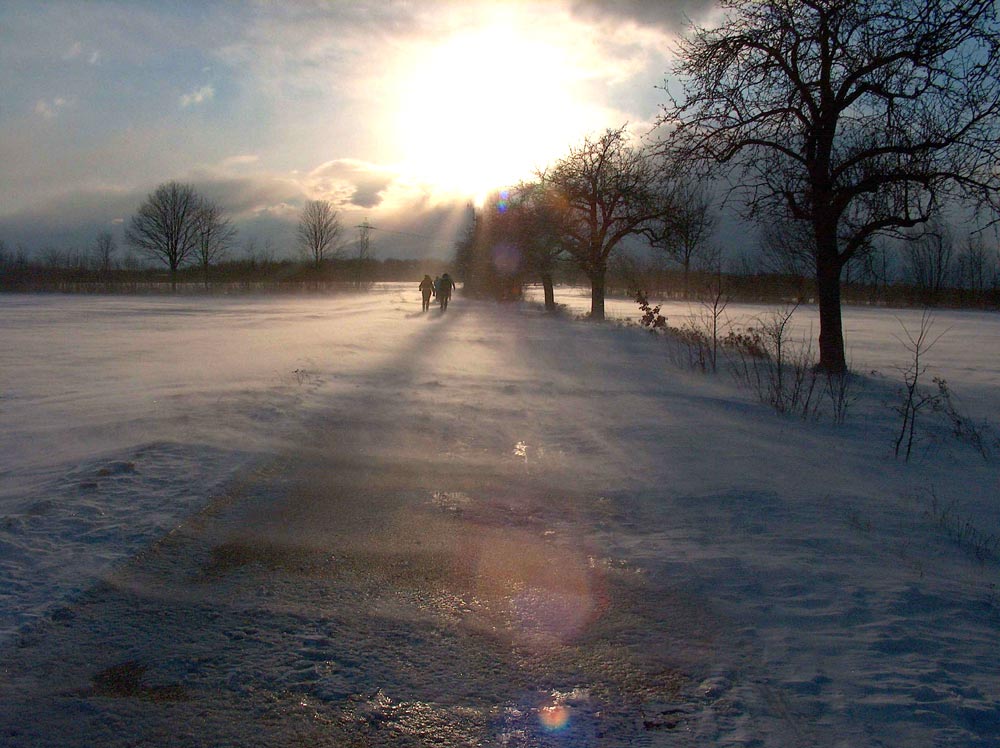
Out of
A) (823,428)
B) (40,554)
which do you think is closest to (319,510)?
(40,554)

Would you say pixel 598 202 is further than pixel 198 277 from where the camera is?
No

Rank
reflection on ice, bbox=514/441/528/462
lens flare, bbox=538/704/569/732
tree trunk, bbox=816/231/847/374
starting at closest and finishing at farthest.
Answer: lens flare, bbox=538/704/569/732, reflection on ice, bbox=514/441/528/462, tree trunk, bbox=816/231/847/374

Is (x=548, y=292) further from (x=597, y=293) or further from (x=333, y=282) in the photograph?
(x=333, y=282)

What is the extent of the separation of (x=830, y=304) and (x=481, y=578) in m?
11.9

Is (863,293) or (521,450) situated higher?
(863,293)

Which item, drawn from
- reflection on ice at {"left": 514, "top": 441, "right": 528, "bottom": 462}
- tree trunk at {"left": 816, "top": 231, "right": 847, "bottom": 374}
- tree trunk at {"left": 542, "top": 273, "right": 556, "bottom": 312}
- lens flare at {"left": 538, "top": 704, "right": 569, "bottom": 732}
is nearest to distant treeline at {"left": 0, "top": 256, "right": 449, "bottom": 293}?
tree trunk at {"left": 542, "top": 273, "right": 556, "bottom": 312}

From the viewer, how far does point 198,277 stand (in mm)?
74188

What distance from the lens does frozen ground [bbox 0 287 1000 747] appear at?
261 cm

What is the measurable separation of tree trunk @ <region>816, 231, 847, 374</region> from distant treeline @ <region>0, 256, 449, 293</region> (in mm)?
46247

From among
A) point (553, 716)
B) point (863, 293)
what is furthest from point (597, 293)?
point (863, 293)

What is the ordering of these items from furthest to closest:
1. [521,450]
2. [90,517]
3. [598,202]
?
[598,202]
[521,450]
[90,517]

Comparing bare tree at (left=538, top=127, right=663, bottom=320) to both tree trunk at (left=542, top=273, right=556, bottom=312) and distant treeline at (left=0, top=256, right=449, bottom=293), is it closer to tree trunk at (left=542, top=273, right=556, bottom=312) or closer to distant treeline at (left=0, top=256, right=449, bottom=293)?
tree trunk at (left=542, top=273, right=556, bottom=312)

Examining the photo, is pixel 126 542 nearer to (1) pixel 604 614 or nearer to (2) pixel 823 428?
(1) pixel 604 614

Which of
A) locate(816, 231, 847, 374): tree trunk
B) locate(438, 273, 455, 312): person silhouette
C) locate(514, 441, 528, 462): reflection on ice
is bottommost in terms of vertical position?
locate(514, 441, 528, 462): reflection on ice
